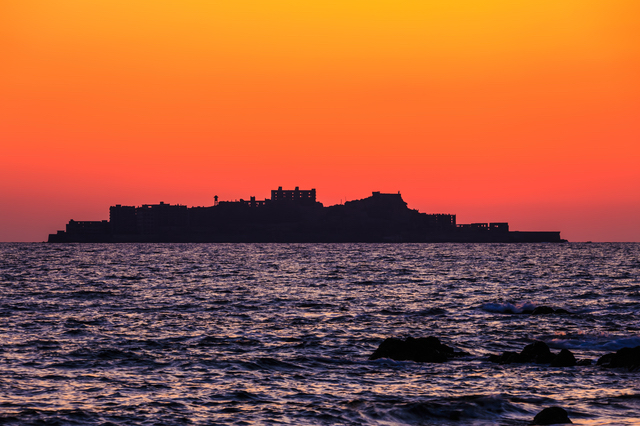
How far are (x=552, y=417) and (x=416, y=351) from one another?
10664mm

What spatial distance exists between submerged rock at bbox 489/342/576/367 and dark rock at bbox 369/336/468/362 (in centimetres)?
198

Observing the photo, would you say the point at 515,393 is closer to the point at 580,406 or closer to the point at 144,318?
the point at 580,406

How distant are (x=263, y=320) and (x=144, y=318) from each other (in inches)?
286

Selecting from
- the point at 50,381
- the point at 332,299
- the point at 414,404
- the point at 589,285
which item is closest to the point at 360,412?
the point at 414,404

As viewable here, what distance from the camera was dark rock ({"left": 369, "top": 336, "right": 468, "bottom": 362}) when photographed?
89.4ft

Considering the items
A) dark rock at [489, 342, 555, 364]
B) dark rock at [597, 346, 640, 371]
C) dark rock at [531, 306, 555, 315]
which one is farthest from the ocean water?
dark rock at [531, 306, 555, 315]

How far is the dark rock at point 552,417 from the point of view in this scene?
1702cm

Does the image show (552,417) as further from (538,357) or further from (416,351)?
(416,351)

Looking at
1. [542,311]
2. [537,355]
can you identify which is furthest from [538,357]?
[542,311]

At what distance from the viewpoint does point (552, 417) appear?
672 inches

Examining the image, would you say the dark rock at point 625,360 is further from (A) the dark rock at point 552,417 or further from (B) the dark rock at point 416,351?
(A) the dark rock at point 552,417

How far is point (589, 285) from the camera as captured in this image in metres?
70.1

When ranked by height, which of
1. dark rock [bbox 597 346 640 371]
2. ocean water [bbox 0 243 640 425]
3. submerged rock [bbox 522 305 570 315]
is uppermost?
dark rock [bbox 597 346 640 371]

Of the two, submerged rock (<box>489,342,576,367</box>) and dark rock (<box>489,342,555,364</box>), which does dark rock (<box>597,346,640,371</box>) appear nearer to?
submerged rock (<box>489,342,576,367</box>)
